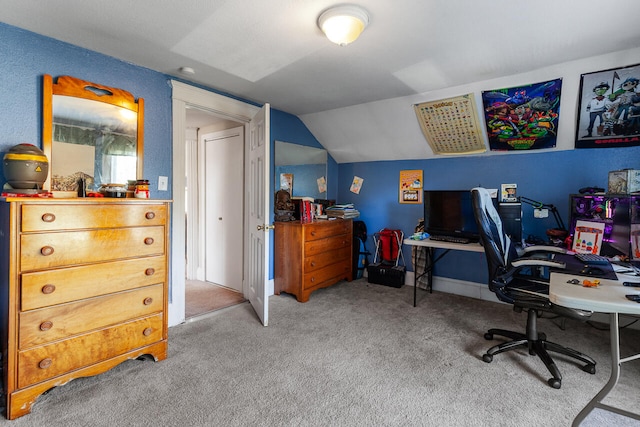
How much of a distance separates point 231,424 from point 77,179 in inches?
76.9

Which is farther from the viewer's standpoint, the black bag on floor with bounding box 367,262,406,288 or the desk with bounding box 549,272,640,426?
the black bag on floor with bounding box 367,262,406,288

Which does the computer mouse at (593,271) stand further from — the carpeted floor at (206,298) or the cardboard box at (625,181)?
the carpeted floor at (206,298)

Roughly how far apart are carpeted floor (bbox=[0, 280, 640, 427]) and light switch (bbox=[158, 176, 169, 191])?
124 cm

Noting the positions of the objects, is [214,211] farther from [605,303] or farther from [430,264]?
[605,303]

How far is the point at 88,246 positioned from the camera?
1.87m

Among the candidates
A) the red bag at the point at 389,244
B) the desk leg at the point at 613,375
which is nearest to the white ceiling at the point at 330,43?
the desk leg at the point at 613,375

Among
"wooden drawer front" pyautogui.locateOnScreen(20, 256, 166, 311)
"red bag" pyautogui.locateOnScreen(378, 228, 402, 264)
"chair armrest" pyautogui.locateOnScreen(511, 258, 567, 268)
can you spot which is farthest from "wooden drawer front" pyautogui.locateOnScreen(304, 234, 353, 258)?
"chair armrest" pyautogui.locateOnScreen(511, 258, 567, 268)

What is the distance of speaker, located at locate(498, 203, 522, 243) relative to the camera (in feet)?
10.1

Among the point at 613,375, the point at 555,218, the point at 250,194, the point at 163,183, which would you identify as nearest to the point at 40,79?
the point at 163,183

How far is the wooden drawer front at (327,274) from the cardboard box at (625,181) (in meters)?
2.72

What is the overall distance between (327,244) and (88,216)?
242cm

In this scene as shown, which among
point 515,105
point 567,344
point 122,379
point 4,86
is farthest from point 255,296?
point 515,105

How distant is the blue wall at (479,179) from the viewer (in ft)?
9.56

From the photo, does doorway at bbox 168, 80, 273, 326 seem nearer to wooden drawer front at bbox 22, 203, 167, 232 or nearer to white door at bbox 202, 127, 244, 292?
white door at bbox 202, 127, 244, 292
